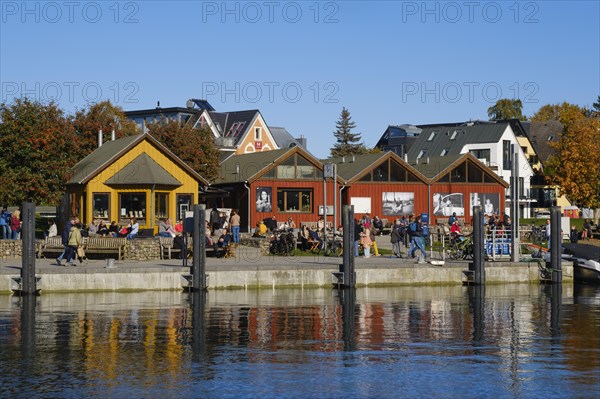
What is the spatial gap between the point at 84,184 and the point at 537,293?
84.4 ft

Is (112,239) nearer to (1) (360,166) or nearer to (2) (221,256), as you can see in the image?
(2) (221,256)

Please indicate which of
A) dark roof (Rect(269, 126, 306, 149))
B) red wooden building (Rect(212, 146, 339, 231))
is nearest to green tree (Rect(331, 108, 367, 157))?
dark roof (Rect(269, 126, 306, 149))

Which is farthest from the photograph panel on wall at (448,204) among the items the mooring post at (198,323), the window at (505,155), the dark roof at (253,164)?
the mooring post at (198,323)

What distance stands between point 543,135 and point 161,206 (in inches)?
3014

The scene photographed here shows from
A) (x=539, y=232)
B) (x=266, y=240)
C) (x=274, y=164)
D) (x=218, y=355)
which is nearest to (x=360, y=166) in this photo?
(x=274, y=164)

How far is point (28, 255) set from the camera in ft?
100

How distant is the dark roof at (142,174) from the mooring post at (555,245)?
21.7 m

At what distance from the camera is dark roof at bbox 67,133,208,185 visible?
170 feet

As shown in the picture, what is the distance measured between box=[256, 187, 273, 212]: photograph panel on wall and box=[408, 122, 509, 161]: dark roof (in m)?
40.2

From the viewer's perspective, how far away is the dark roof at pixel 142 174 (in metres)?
51.6

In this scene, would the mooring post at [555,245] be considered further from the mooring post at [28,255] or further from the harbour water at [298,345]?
the mooring post at [28,255]

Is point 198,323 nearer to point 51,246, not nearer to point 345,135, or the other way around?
point 51,246

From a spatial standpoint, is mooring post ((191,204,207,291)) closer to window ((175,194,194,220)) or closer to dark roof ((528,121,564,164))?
window ((175,194,194,220))

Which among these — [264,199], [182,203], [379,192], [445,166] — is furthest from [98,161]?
[445,166]
